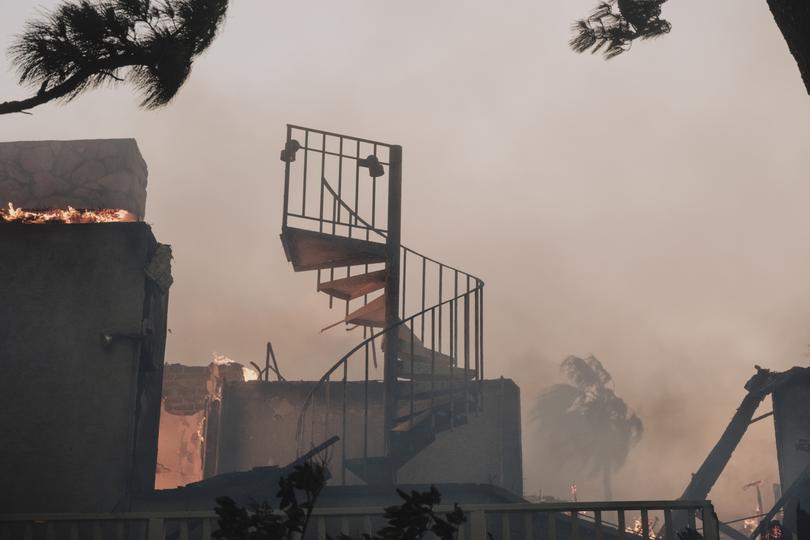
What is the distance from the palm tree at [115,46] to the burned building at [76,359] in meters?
2.75

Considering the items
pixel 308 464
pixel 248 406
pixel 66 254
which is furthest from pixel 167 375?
pixel 308 464

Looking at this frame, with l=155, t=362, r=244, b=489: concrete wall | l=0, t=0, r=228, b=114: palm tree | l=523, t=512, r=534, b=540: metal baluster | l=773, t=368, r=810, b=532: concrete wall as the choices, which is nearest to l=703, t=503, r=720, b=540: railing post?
l=523, t=512, r=534, b=540: metal baluster

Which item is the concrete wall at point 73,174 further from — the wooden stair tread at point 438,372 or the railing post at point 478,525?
the railing post at point 478,525

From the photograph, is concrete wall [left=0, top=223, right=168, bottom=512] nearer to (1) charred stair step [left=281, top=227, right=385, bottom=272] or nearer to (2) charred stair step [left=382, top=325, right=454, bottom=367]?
(1) charred stair step [left=281, top=227, right=385, bottom=272]

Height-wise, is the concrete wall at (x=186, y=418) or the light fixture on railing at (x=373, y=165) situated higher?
the light fixture on railing at (x=373, y=165)

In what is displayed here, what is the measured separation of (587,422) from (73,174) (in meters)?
36.0

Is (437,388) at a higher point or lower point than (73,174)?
lower

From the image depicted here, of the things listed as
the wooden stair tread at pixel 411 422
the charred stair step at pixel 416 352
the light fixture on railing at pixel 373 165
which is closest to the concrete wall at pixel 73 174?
the light fixture on railing at pixel 373 165

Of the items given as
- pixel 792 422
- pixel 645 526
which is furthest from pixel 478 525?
pixel 792 422

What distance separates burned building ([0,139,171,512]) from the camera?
297 inches

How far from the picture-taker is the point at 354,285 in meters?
10.2

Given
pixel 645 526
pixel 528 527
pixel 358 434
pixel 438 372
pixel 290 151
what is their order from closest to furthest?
1. pixel 645 526
2. pixel 528 527
3. pixel 290 151
4. pixel 438 372
5. pixel 358 434

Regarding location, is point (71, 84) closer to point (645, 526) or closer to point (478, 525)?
point (478, 525)

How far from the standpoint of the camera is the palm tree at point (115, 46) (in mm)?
5515
